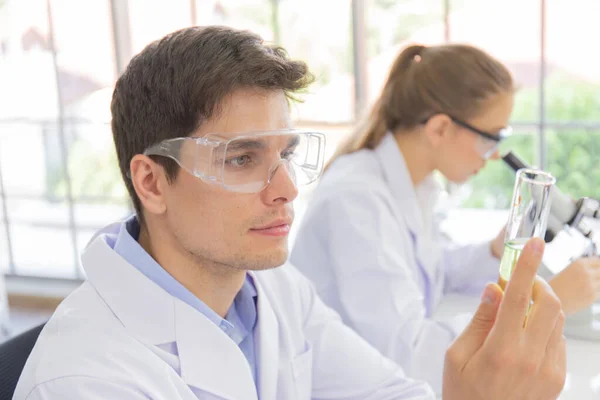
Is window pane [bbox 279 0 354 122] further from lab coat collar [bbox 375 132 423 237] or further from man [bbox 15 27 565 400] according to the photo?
man [bbox 15 27 565 400]

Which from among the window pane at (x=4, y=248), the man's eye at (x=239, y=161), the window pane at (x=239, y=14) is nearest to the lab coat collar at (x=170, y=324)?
the man's eye at (x=239, y=161)

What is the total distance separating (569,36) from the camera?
464cm

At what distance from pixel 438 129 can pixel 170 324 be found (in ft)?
3.82

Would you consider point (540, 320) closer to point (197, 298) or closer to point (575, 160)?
point (197, 298)

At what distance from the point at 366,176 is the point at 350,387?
75cm

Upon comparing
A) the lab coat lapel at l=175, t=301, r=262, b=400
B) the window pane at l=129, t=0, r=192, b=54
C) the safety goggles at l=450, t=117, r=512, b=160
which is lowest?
the lab coat lapel at l=175, t=301, r=262, b=400

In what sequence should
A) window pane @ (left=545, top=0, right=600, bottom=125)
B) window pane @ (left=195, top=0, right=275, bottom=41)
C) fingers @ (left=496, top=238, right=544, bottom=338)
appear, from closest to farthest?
1. fingers @ (left=496, top=238, right=544, bottom=338)
2. window pane @ (left=195, top=0, right=275, bottom=41)
3. window pane @ (left=545, top=0, right=600, bottom=125)

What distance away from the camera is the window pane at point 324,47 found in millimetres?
4094

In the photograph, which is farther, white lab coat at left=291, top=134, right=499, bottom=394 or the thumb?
white lab coat at left=291, top=134, right=499, bottom=394

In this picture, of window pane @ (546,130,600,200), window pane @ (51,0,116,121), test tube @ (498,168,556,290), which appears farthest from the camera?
window pane @ (546,130,600,200)

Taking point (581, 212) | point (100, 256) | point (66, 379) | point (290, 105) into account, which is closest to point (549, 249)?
point (581, 212)

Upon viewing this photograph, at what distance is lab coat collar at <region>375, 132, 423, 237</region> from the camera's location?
2105 mm

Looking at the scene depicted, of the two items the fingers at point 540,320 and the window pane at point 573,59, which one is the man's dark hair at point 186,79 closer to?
the fingers at point 540,320

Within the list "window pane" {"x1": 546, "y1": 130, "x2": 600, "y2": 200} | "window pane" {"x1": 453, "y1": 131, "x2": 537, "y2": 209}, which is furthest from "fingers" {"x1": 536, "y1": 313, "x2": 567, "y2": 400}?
"window pane" {"x1": 453, "y1": 131, "x2": 537, "y2": 209}
